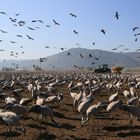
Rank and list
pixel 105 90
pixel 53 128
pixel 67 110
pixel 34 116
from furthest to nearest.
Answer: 1. pixel 105 90
2. pixel 67 110
3. pixel 34 116
4. pixel 53 128

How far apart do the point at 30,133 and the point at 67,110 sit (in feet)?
26.8

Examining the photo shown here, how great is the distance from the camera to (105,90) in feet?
143

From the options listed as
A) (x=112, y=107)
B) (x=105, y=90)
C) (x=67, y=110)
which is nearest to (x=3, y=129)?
(x=112, y=107)

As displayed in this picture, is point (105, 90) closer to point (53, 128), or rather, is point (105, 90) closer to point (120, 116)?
point (120, 116)

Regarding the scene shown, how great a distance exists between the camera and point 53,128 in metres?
21.9

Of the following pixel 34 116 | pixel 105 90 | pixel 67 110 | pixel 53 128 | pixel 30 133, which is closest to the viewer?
pixel 30 133

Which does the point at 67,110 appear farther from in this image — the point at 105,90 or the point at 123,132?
the point at 105,90

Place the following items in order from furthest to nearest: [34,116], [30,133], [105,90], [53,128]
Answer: [105,90] < [34,116] < [53,128] < [30,133]

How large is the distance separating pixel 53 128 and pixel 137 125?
4.62m

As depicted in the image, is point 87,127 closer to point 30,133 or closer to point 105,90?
point 30,133

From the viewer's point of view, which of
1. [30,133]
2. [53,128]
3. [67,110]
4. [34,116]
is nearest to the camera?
[30,133]

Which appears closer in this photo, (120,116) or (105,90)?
(120,116)

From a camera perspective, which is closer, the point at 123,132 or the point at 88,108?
the point at 123,132

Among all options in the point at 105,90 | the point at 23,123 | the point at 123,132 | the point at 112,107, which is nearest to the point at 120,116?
the point at 112,107
